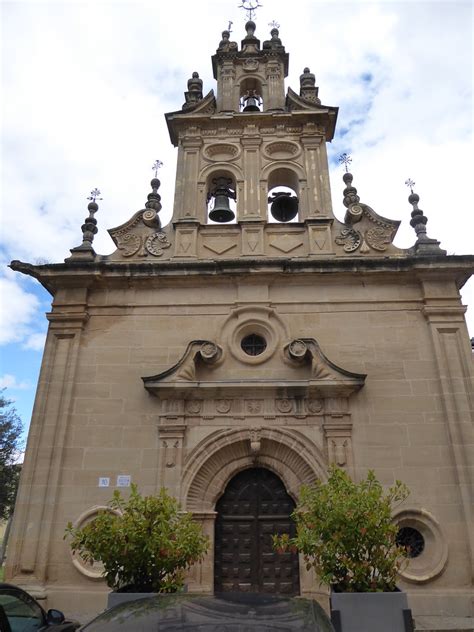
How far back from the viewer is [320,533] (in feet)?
20.4

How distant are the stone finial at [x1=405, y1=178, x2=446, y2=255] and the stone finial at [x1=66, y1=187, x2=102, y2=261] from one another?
24.4 ft

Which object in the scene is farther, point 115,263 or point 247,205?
point 247,205

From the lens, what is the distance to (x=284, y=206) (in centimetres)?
1255

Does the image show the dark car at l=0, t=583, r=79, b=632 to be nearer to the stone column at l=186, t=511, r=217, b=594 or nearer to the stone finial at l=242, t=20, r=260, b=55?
the stone column at l=186, t=511, r=217, b=594

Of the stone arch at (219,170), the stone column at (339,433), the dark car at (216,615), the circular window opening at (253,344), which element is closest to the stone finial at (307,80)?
the stone arch at (219,170)

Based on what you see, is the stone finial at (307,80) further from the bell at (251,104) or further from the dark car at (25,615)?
the dark car at (25,615)

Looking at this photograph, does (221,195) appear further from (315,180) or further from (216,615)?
(216,615)

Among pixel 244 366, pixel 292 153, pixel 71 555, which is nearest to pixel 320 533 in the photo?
pixel 244 366

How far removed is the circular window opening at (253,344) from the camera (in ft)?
33.6

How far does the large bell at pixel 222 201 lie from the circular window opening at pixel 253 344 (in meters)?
3.38

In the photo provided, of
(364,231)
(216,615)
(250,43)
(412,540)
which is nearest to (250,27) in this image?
(250,43)

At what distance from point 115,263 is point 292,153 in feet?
18.0

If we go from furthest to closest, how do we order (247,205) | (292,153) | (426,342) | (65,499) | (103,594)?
(292,153) → (247,205) → (426,342) → (65,499) → (103,594)

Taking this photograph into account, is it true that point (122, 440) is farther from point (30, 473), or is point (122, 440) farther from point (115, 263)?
point (115, 263)
